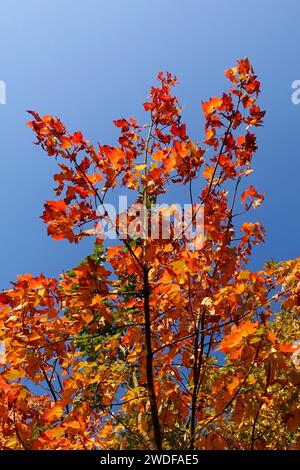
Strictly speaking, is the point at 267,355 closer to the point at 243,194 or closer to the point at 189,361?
the point at 189,361

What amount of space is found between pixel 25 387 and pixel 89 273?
1099 millimetres

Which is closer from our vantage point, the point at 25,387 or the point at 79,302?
the point at 79,302


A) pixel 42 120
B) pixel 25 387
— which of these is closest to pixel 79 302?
pixel 25 387

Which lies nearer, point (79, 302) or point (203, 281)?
point (79, 302)

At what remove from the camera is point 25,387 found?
9.20 ft

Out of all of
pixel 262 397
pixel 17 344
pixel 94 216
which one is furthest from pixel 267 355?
pixel 17 344

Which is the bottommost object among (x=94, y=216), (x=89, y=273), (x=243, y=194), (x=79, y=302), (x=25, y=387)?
(x=25, y=387)

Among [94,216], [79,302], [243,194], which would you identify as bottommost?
[79,302]
